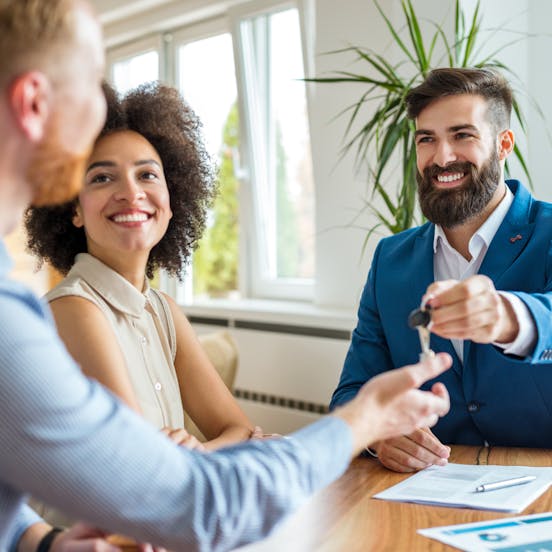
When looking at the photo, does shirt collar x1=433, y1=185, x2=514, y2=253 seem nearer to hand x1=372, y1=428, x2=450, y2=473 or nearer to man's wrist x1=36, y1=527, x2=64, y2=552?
hand x1=372, y1=428, x2=450, y2=473

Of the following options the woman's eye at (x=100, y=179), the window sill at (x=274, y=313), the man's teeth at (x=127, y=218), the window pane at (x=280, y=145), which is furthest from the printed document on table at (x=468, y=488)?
the window pane at (x=280, y=145)

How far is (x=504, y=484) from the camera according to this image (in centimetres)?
154

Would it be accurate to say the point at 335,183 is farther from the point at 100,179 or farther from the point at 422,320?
the point at 422,320

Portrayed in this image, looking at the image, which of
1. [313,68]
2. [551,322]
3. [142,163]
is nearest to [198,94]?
[313,68]

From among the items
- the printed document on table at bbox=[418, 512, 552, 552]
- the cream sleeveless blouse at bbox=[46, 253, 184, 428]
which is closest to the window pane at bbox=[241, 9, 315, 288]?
the cream sleeveless blouse at bbox=[46, 253, 184, 428]

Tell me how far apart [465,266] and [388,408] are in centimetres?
118

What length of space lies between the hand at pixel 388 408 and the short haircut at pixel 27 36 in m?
0.59

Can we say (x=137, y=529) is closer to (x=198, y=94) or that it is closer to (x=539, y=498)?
(x=539, y=498)

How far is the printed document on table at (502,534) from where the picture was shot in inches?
48.3

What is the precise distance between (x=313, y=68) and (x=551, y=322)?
9.22 ft

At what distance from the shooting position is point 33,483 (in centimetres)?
86

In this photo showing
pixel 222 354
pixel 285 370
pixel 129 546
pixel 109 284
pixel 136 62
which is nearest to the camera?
pixel 129 546

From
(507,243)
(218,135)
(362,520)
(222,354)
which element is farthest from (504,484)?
(218,135)

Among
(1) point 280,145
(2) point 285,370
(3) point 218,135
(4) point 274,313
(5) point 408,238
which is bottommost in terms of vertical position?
(2) point 285,370
